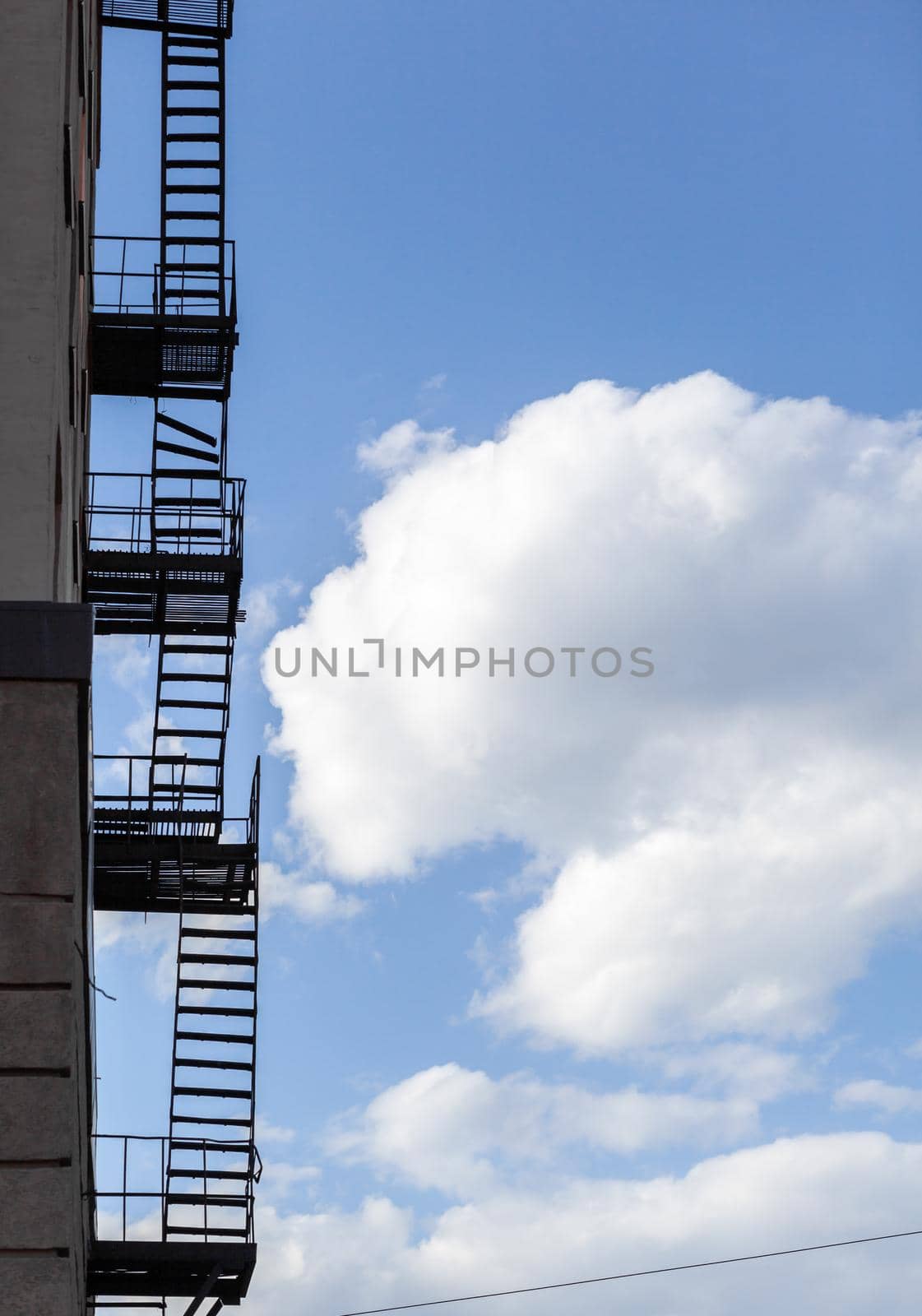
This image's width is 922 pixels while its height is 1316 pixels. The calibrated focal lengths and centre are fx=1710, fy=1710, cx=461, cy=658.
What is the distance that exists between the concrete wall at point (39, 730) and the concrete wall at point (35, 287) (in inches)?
0.5

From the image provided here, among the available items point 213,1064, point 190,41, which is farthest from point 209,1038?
point 190,41

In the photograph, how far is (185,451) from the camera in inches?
907

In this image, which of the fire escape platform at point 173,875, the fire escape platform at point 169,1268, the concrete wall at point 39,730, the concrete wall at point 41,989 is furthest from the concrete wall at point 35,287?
the fire escape platform at point 169,1268

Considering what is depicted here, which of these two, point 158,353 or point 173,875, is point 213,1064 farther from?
point 158,353

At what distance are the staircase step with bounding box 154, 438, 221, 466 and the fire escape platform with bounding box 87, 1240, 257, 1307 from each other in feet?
33.1

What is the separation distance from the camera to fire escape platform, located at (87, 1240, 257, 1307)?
1845cm

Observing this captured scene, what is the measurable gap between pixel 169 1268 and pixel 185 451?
34.2ft

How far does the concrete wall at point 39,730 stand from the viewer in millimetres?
10859

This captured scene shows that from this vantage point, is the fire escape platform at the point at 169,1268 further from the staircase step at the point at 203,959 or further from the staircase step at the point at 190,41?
the staircase step at the point at 190,41

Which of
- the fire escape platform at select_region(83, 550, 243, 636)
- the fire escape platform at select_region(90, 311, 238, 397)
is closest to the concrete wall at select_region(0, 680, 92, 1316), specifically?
the fire escape platform at select_region(83, 550, 243, 636)

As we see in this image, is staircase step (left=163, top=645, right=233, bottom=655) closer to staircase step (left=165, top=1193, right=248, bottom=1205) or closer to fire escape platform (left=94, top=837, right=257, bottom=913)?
fire escape platform (left=94, top=837, right=257, bottom=913)

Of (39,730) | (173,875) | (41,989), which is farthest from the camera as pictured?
(173,875)

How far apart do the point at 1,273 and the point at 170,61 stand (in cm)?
1249

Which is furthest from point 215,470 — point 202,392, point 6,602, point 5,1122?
point 5,1122
